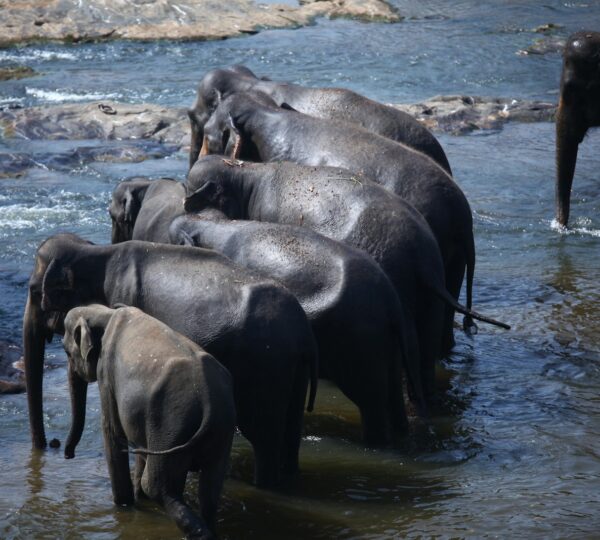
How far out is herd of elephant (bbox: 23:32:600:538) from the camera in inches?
207

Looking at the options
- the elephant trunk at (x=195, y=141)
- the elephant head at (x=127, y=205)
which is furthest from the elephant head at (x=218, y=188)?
the elephant trunk at (x=195, y=141)

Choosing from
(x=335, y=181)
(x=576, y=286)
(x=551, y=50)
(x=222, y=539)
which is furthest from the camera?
(x=551, y=50)

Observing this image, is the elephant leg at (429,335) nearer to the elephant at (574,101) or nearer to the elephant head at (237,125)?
the elephant head at (237,125)

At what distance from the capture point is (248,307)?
583cm

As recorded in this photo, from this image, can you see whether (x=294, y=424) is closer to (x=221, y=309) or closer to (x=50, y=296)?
(x=221, y=309)

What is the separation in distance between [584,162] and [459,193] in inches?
255

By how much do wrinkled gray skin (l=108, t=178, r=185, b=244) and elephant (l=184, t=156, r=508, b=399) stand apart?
0.17m

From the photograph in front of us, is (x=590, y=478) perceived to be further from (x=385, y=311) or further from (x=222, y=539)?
(x=222, y=539)

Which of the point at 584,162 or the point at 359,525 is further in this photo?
the point at 584,162

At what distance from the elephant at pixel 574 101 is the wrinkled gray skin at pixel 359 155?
8.53ft

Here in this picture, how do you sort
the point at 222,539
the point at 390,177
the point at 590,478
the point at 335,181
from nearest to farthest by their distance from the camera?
the point at 222,539, the point at 590,478, the point at 335,181, the point at 390,177

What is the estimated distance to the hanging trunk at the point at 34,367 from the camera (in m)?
6.63

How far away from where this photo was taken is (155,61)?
20.9 metres

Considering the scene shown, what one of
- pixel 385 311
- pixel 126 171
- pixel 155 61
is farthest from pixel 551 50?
pixel 385 311
